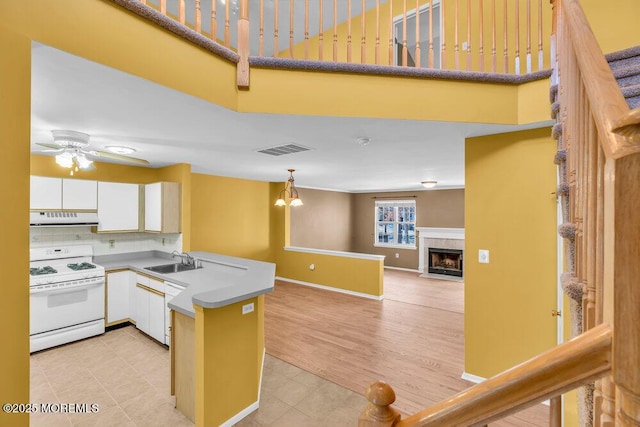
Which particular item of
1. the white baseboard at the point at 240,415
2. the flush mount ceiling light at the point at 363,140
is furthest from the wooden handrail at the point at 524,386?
the flush mount ceiling light at the point at 363,140

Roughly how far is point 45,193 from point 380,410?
15.1 feet

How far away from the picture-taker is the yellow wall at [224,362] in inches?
79.9

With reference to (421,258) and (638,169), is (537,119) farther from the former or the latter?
(421,258)

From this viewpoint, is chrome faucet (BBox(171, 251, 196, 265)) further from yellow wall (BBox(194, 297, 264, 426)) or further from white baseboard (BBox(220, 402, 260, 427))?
white baseboard (BBox(220, 402, 260, 427))

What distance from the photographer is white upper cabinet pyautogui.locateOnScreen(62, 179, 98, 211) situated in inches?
143

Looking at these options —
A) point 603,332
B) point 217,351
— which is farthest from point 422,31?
point 217,351

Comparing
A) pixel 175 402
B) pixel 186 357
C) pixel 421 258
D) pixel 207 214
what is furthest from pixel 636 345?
pixel 421 258

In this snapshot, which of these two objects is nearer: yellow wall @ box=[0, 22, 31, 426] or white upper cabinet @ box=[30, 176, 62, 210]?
yellow wall @ box=[0, 22, 31, 426]

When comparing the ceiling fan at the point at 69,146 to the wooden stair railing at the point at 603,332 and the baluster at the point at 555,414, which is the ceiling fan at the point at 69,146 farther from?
the baluster at the point at 555,414

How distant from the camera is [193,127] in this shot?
97.1 inches

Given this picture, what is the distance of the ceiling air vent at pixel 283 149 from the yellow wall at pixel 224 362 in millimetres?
1681

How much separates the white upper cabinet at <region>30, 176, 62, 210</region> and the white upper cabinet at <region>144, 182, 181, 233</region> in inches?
40.2

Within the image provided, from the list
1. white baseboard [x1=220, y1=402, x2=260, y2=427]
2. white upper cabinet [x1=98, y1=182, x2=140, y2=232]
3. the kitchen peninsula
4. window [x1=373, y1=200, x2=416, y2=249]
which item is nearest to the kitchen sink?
white upper cabinet [x1=98, y1=182, x2=140, y2=232]

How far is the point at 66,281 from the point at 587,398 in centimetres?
463
